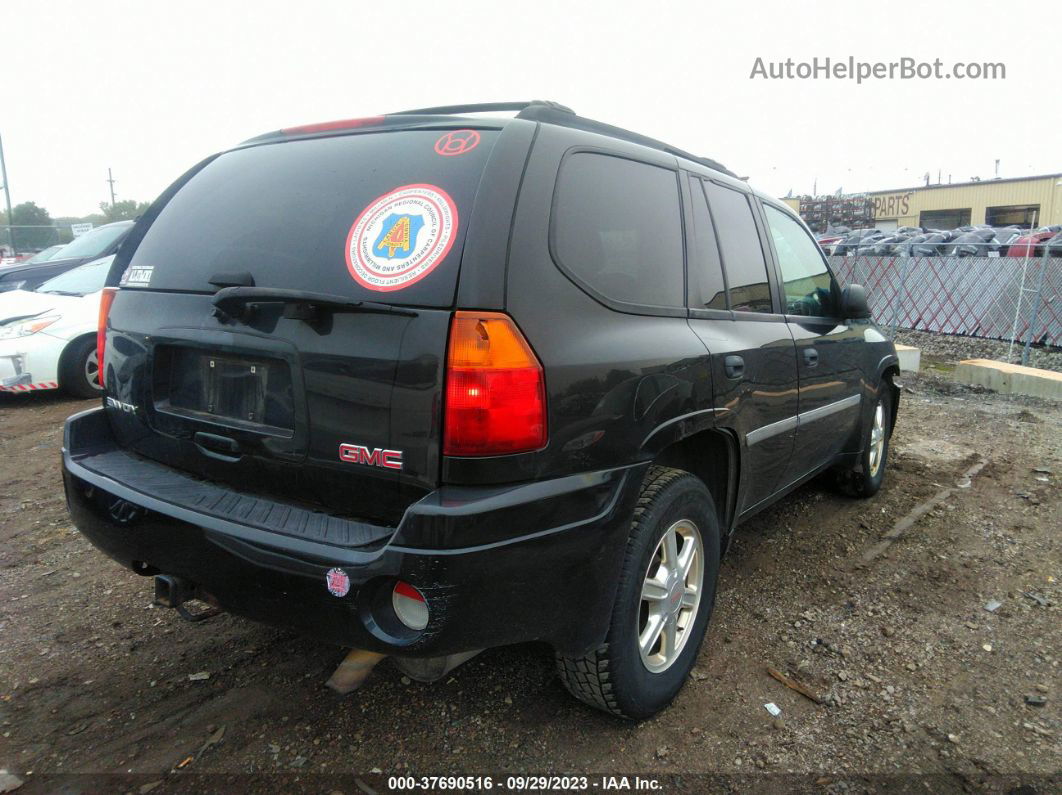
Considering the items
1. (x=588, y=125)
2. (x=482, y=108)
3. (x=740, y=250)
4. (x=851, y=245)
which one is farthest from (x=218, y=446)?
(x=851, y=245)

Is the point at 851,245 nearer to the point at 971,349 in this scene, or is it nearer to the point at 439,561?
the point at 971,349

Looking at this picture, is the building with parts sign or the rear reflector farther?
the building with parts sign

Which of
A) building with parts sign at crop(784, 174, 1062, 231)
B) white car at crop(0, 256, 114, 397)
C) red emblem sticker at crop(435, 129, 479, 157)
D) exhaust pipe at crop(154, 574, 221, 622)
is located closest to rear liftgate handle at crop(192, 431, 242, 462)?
exhaust pipe at crop(154, 574, 221, 622)

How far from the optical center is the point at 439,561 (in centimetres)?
174

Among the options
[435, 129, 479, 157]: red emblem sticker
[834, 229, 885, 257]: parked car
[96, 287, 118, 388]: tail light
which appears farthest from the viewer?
[834, 229, 885, 257]: parked car

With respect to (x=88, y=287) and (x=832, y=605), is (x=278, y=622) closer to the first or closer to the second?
(x=832, y=605)

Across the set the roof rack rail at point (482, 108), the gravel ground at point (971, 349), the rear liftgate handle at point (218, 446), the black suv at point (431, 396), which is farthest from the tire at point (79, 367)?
the gravel ground at point (971, 349)

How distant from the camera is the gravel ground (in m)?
11.2

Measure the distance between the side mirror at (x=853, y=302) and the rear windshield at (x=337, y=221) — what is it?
2.51 meters

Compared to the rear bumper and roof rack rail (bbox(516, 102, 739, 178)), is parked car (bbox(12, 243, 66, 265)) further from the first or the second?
roof rack rail (bbox(516, 102, 739, 178))

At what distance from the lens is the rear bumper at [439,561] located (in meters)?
1.77

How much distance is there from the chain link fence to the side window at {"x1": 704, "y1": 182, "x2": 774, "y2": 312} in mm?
→ 8991

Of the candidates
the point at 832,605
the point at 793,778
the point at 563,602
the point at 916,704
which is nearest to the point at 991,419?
the point at 832,605

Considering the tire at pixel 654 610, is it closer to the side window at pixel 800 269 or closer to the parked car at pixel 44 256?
the side window at pixel 800 269
